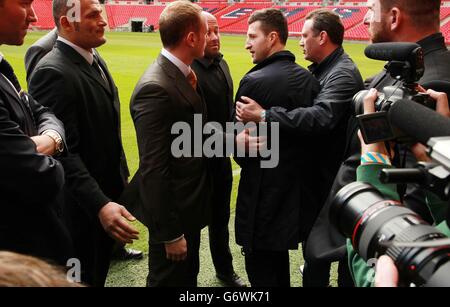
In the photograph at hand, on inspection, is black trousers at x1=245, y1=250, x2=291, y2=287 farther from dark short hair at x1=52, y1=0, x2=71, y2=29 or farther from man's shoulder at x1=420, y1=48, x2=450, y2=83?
dark short hair at x1=52, y1=0, x2=71, y2=29

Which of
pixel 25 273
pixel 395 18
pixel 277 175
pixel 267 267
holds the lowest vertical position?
pixel 267 267

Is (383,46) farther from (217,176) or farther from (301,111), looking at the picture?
(217,176)

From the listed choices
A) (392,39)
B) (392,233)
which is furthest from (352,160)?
(392,233)

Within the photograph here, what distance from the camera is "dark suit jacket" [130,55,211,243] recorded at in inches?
74.9

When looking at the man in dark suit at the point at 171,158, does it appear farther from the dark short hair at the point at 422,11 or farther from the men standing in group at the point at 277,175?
the dark short hair at the point at 422,11

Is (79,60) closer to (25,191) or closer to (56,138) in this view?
(56,138)

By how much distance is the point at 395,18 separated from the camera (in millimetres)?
1734

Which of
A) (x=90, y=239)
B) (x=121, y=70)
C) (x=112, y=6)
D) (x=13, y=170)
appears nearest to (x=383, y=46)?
(x=13, y=170)

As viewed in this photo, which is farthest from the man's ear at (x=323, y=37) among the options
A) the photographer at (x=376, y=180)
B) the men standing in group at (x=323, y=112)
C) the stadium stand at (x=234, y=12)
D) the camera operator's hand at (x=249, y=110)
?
the stadium stand at (x=234, y=12)

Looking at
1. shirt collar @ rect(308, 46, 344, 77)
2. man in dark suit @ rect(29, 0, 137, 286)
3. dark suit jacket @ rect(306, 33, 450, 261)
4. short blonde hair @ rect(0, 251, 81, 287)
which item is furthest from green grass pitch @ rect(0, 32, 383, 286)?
short blonde hair @ rect(0, 251, 81, 287)

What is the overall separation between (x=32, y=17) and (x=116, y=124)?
27.7 inches

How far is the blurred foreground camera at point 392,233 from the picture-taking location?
2.49 feet

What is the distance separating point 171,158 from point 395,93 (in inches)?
41.9

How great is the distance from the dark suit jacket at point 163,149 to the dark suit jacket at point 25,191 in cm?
41
